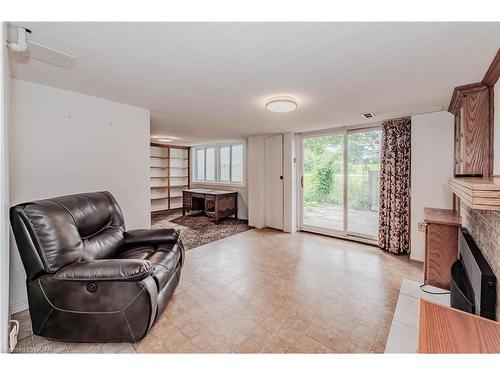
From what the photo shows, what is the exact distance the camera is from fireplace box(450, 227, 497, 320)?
122 cm

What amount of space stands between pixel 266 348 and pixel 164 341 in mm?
757

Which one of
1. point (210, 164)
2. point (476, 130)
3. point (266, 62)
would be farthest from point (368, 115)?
point (210, 164)

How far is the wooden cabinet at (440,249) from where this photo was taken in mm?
2275

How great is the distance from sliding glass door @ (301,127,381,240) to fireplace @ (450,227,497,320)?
205 cm

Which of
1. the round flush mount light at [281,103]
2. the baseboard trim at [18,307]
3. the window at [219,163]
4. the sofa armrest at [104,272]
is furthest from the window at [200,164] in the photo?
the sofa armrest at [104,272]

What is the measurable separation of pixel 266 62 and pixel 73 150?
215 centimetres

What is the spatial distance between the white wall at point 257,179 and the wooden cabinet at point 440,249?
126 inches

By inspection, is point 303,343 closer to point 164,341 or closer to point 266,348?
point 266,348

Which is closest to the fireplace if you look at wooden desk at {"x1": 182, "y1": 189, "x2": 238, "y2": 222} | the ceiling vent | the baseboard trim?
the ceiling vent

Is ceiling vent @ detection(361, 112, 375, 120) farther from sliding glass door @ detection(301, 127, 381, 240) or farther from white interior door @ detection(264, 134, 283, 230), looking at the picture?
white interior door @ detection(264, 134, 283, 230)

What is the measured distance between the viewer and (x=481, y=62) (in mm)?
1652

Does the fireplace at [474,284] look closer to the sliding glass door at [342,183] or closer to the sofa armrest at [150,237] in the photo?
the sliding glass door at [342,183]

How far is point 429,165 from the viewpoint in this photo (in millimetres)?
3125
